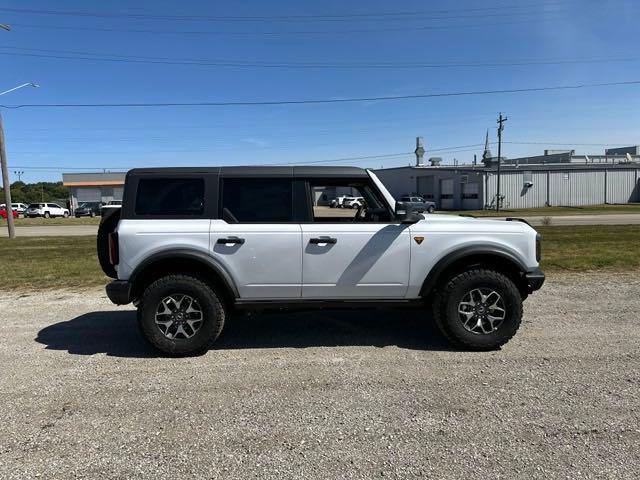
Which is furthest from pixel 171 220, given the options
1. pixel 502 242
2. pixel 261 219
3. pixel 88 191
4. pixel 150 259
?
pixel 88 191

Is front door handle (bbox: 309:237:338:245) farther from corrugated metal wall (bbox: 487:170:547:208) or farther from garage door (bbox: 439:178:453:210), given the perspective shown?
garage door (bbox: 439:178:453:210)

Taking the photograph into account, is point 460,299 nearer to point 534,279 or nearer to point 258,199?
point 534,279

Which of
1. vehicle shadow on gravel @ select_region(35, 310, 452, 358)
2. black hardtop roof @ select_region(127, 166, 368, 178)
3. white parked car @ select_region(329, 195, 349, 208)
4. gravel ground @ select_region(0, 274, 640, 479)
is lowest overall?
gravel ground @ select_region(0, 274, 640, 479)

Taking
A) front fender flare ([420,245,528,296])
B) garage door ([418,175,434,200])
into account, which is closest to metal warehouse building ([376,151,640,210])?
garage door ([418,175,434,200])

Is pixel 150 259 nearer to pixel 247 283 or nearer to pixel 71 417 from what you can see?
pixel 247 283

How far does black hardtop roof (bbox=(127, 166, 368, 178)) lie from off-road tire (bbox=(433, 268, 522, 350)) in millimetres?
1498

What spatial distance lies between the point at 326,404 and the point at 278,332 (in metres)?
2.06

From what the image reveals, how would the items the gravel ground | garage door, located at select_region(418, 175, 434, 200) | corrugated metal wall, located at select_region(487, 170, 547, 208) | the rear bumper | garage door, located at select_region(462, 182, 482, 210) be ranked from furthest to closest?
garage door, located at select_region(418, 175, 434, 200) < garage door, located at select_region(462, 182, 482, 210) < corrugated metal wall, located at select_region(487, 170, 547, 208) < the rear bumper < the gravel ground

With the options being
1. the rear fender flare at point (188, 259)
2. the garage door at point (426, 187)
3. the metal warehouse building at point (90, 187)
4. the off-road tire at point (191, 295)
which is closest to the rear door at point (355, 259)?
the rear fender flare at point (188, 259)

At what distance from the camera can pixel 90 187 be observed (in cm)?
7156

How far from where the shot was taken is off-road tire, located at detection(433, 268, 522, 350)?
4.86 meters

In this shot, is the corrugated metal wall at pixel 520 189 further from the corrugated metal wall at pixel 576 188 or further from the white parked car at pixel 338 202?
the white parked car at pixel 338 202

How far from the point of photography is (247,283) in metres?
4.87

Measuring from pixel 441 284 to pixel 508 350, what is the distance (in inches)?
37.4
